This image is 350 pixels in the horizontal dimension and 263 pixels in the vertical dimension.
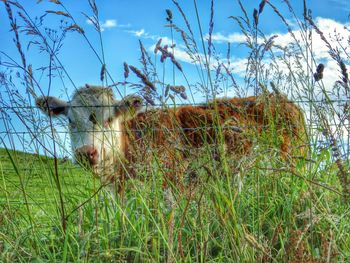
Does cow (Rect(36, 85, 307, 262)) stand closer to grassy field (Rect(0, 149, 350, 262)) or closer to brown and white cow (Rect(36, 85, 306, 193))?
brown and white cow (Rect(36, 85, 306, 193))

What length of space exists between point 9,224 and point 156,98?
1298 millimetres

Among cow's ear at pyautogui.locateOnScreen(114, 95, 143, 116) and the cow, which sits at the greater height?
cow's ear at pyautogui.locateOnScreen(114, 95, 143, 116)

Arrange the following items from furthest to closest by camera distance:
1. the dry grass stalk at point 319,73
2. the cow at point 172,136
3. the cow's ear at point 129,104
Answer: the cow's ear at point 129,104
the dry grass stalk at point 319,73
the cow at point 172,136

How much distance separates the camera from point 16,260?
9.75 feet

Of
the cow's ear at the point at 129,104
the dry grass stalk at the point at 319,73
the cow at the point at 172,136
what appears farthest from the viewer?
the cow's ear at the point at 129,104

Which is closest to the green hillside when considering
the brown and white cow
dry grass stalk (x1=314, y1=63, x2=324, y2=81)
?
the brown and white cow

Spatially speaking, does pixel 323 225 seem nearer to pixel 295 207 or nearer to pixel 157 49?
pixel 295 207

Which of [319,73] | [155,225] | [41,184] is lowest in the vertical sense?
[155,225]

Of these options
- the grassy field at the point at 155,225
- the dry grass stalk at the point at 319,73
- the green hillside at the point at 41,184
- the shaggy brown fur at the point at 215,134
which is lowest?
the grassy field at the point at 155,225

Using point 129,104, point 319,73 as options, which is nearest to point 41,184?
point 129,104

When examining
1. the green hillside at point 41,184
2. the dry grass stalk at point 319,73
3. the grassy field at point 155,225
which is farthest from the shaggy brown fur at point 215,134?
the green hillside at point 41,184

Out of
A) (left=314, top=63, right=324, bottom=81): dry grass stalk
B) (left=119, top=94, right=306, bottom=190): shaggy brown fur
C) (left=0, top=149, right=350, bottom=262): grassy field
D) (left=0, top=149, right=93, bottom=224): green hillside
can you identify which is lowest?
(left=0, top=149, right=350, bottom=262): grassy field

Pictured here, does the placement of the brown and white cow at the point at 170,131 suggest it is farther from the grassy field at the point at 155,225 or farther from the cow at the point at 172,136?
the grassy field at the point at 155,225

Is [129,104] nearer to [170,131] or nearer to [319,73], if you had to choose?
[170,131]
